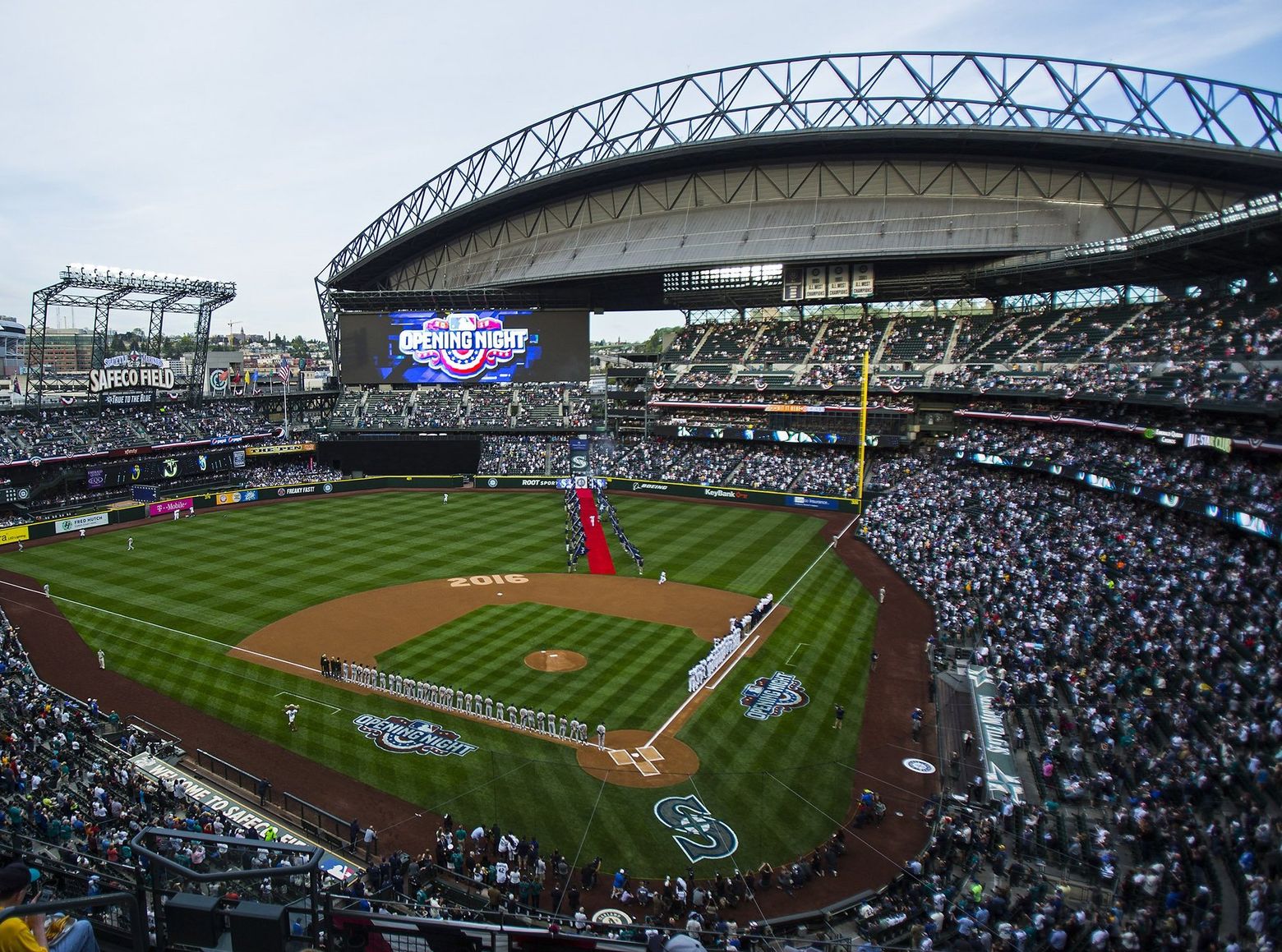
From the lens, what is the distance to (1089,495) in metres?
39.6

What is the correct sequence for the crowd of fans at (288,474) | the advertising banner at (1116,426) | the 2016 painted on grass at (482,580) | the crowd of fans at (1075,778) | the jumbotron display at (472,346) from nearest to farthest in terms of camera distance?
the crowd of fans at (1075,778)
the advertising banner at (1116,426)
the 2016 painted on grass at (482,580)
the crowd of fans at (288,474)
the jumbotron display at (472,346)

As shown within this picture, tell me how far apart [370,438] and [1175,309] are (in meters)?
60.9

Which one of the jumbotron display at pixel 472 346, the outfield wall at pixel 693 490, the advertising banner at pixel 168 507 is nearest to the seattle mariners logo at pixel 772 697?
the outfield wall at pixel 693 490

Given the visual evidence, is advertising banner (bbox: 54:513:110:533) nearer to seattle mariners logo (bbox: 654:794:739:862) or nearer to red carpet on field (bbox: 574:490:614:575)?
red carpet on field (bbox: 574:490:614:575)

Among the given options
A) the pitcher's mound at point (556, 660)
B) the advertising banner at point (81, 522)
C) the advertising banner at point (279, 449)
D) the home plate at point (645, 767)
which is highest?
the advertising banner at point (279, 449)

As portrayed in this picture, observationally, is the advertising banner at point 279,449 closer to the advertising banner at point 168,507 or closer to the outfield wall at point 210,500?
the outfield wall at point 210,500

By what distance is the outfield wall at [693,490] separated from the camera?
55.9 meters

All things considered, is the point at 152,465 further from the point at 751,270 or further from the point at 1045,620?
the point at 1045,620

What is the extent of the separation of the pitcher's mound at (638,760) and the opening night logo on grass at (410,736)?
3589 mm

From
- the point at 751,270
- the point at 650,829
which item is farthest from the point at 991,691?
the point at 751,270

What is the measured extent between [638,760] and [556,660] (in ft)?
23.7

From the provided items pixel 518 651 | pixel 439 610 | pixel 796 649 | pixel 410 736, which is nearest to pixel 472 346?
pixel 439 610

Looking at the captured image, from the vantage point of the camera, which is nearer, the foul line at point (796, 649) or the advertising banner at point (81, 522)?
the foul line at point (796, 649)

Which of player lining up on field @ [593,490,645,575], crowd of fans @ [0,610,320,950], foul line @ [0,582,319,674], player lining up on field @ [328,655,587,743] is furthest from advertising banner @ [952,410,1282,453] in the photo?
foul line @ [0,582,319,674]
